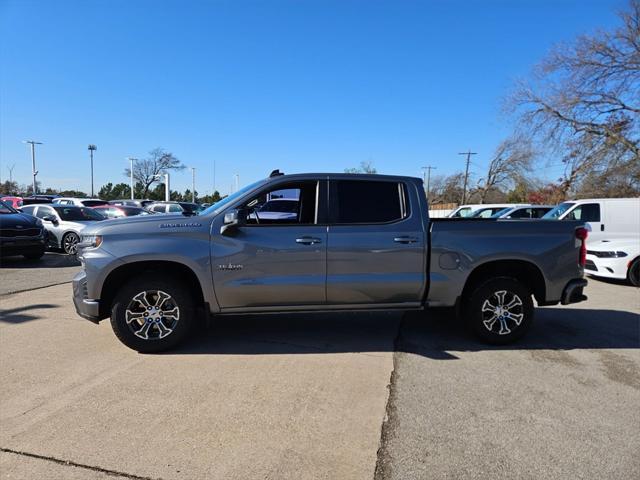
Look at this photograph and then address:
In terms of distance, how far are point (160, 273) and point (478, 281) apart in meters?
3.53

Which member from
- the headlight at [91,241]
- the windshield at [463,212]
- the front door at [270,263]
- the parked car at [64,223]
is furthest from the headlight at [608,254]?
the parked car at [64,223]

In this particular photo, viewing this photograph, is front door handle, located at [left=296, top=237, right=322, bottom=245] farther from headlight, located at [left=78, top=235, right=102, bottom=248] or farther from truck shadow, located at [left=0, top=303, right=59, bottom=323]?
truck shadow, located at [left=0, top=303, right=59, bottom=323]

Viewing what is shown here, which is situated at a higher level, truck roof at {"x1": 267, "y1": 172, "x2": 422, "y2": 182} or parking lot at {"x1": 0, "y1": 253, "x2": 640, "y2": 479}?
truck roof at {"x1": 267, "y1": 172, "x2": 422, "y2": 182}

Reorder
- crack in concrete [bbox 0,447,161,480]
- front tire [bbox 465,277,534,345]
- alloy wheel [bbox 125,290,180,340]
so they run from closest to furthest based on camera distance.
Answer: crack in concrete [bbox 0,447,161,480]
alloy wheel [bbox 125,290,180,340]
front tire [bbox 465,277,534,345]

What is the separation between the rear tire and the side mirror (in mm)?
8455

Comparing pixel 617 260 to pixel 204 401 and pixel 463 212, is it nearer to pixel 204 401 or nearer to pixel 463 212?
pixel 204 401

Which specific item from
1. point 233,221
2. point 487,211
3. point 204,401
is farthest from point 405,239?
point 487,211

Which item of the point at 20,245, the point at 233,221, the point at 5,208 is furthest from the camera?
the point at 5,208

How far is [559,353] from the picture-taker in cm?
465

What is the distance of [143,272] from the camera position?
4.49 m

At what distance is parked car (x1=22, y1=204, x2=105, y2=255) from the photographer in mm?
12727

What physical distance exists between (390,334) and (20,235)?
33.2ft

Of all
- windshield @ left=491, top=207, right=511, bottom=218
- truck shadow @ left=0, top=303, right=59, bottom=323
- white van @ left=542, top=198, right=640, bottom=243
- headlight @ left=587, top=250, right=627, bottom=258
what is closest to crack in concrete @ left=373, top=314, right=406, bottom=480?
truck shadow @ left=0, top=303, right=59, bottom=323

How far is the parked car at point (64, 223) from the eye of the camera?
12727 millimetres
